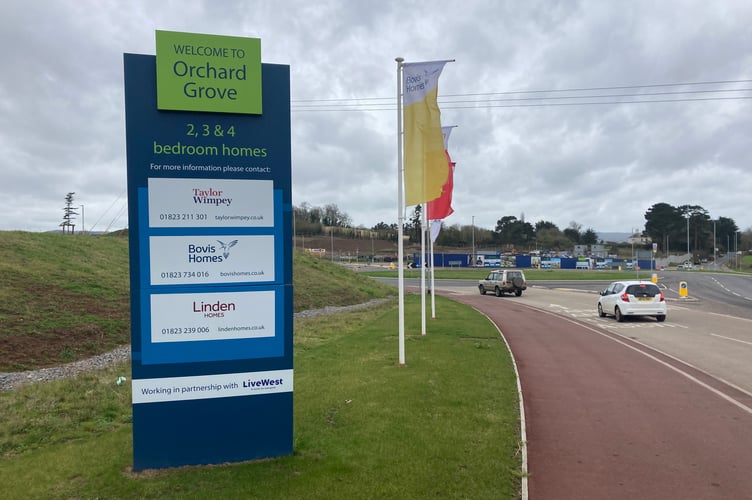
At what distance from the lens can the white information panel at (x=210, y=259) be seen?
5.09 m

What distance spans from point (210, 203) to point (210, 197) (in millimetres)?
62

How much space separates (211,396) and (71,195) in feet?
210

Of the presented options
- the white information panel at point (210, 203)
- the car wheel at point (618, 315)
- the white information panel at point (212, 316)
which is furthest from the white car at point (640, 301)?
the white information panel at point (210, 203)

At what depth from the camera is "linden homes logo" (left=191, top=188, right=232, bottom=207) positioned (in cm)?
518

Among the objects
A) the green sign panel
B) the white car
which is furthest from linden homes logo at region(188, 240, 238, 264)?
the white car

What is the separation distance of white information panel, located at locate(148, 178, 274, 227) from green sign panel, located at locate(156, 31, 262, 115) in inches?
29.9

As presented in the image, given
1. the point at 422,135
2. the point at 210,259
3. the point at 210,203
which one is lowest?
the point at 210,259

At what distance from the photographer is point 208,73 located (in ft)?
17.0

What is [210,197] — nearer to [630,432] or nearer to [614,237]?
[630,432]

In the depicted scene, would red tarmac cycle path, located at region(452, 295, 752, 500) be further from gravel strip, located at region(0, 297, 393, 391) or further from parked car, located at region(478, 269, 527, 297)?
parked car, located at region(478, 269, 527, 297)

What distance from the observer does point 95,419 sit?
739 centimetres

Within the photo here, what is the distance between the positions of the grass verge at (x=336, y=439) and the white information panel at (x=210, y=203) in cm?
210

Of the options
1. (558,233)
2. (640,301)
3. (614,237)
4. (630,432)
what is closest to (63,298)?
(630,432)

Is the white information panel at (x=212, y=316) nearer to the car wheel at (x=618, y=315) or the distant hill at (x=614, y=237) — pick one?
the car wheel at (x=618, y=315)
